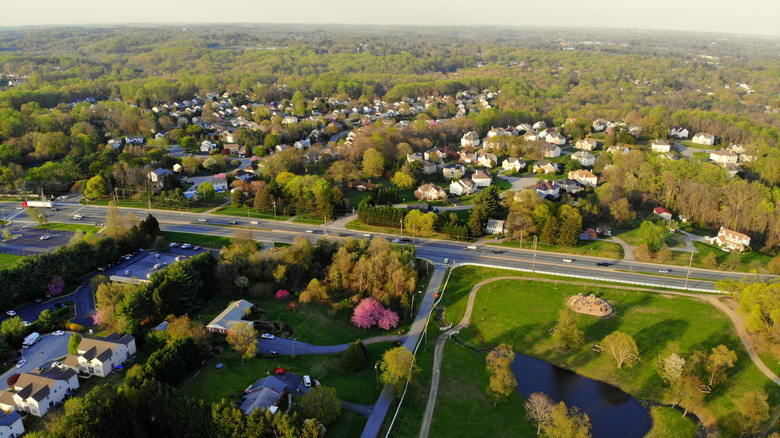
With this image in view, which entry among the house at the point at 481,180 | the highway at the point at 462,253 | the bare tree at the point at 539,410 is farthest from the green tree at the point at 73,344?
the house at the point at 481,180

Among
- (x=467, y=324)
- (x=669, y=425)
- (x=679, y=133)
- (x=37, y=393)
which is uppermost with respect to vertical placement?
(x=679, y=133)

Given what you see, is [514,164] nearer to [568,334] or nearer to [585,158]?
[585,158]

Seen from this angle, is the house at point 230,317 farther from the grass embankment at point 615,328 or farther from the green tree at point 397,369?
the grass embankment at point 615,328

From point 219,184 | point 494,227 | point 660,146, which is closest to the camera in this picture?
point 494,227

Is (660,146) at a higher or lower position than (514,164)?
higher

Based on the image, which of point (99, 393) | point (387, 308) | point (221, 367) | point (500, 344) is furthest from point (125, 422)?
point (500, 344)

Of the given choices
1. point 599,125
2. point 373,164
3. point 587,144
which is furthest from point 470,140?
point 599,125
